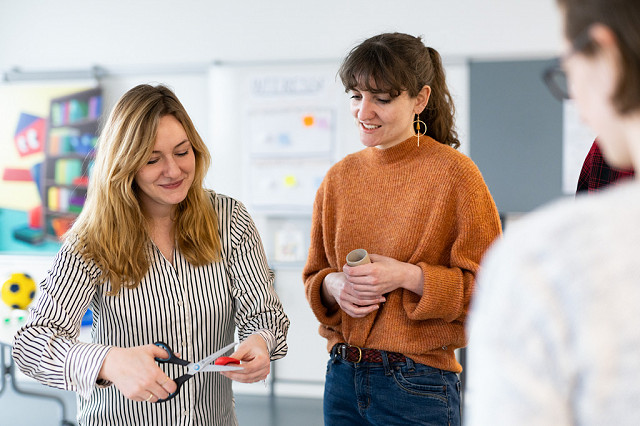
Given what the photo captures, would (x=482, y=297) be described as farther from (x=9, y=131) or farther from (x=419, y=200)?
(x=9, y=131)

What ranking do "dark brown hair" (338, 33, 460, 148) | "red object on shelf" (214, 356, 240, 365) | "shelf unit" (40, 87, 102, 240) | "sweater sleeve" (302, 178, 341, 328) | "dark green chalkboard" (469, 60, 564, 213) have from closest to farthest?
"red object on shelf" (214, 356, 240, 365) → "dark brown hair" (338, 33, 460, 148) → "sweater sleeve" (302, 178, 341, 328) → "dark green chalkboard" (469, 60, 564, 213) → "shelf unit" (40, 87, 102, 240)

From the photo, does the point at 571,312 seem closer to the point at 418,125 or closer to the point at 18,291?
the point at 418,125

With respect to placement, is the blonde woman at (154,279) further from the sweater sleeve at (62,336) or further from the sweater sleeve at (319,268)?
the sweater sleeve at (319,268)

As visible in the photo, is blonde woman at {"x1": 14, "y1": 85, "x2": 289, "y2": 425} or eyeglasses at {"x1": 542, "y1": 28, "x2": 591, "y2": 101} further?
blonde woman at {"x1": 14, "y1": 85, "x2": 289, "y2": 425}

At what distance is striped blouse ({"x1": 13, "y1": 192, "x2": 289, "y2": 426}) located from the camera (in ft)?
4.37

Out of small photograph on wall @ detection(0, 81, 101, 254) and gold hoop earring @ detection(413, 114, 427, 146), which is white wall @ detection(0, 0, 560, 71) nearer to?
small photograph on wall @ detection(0, 81, 101, 254)

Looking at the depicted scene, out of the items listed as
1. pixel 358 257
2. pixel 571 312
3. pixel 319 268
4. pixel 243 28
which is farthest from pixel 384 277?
pixel 243 28

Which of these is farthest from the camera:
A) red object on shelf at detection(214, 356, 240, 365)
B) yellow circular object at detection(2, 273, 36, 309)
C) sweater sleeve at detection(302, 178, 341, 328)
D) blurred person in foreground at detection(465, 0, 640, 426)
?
yellow circular object at detection(2, 273, 36, 309)

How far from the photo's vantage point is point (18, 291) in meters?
3.38

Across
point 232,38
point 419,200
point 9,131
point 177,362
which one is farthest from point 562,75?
point 9,131

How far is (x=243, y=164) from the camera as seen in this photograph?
13.3ft

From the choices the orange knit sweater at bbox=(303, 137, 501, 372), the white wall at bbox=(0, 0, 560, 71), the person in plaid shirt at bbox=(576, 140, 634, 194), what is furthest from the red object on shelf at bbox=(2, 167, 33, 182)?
the person in plaid shirt at bbox=(576, 140, 634, 194)

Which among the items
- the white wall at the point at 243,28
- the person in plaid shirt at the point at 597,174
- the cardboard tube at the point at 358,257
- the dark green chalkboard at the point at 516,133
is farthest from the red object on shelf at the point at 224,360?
the white wall at the point at 243,28

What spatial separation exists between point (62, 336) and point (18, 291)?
2.28 m
